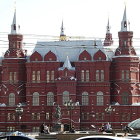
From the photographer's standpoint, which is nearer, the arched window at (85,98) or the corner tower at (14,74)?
the arched window at (85,98)

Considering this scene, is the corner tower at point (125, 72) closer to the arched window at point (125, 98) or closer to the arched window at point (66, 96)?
the arched window at point (125, 98)

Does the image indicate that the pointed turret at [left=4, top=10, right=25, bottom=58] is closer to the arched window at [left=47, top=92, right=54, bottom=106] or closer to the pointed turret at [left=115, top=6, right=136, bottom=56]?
the arched window at [left=47, top=92, right=54, bottom=106]

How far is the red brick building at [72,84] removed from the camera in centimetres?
9125

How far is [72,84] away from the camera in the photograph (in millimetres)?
91250

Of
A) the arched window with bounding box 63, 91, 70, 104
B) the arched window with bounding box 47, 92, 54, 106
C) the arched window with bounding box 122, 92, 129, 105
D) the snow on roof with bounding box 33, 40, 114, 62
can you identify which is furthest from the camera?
the snow on roof with bounding box 33, 40, 114, 62

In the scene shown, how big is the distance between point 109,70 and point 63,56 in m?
8.66

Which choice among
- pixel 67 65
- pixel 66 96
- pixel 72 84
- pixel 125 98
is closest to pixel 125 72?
pixel 125 98

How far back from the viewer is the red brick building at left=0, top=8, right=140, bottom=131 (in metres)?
91.2

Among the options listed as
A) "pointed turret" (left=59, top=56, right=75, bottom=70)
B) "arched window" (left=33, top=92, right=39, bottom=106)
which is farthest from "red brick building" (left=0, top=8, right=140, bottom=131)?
"pointed turret" (left=59, top=56, right=75, bottom=70)

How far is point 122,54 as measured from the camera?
9238 cm

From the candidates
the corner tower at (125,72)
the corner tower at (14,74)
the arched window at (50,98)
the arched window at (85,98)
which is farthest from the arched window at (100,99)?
the corner tower at (14,74)

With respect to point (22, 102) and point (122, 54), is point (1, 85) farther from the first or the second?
point (122, 54)

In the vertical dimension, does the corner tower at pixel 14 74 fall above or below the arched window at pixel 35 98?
above

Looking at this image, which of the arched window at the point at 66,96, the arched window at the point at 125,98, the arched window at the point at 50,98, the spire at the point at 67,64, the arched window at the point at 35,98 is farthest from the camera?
the arched window at the point at 50,98
